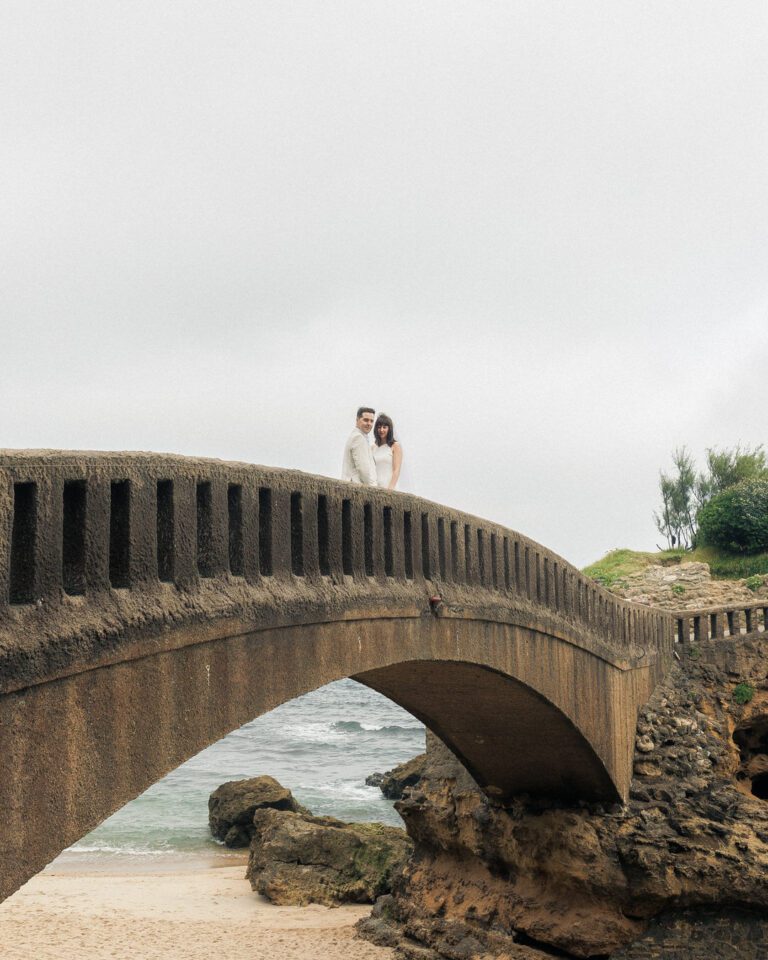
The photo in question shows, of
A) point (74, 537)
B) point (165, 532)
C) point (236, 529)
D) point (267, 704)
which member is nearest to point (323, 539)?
point (236, 529)

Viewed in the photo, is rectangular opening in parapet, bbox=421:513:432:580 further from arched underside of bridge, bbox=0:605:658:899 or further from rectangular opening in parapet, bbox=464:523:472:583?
rectangular opening in parapet, bbox=464:523:472:583

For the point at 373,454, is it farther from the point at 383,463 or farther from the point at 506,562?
the point at 506,562

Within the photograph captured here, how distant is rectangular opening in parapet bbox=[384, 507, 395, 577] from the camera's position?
356 inches

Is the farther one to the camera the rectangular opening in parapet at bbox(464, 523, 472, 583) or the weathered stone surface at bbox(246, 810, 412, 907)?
the weathered stone surface at bbox(246, 810, 412, 907)

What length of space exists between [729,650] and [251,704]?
1319 centimetres

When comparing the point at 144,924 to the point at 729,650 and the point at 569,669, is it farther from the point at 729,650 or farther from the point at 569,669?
the point at 729,650

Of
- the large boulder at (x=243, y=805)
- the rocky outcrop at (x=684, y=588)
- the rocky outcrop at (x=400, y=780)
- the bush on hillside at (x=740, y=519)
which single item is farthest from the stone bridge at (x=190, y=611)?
the rocky outcrop at (x=400, y=780)

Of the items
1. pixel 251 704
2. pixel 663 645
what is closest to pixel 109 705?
pixel 251 704

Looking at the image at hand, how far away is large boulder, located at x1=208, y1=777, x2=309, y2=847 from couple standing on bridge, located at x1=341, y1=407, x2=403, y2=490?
17.2 metres

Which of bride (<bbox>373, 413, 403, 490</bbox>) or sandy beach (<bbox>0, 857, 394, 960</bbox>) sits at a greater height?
bride (<bbox>373, 413, 403, 490</bbox>)

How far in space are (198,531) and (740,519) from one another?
86.0 ft

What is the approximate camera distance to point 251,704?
665cm

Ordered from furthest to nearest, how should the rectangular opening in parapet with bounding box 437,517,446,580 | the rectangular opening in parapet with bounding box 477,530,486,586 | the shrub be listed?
the shrub, the rectangular opening in parapet with bounding box 477,530,486,586, the rectangular opening in parapet with bounding box 437,517,446,580

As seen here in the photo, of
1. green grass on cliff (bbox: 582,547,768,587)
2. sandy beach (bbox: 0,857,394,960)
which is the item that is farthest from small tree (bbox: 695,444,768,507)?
A: sandy beach (bbox: 0,857,394,960)
